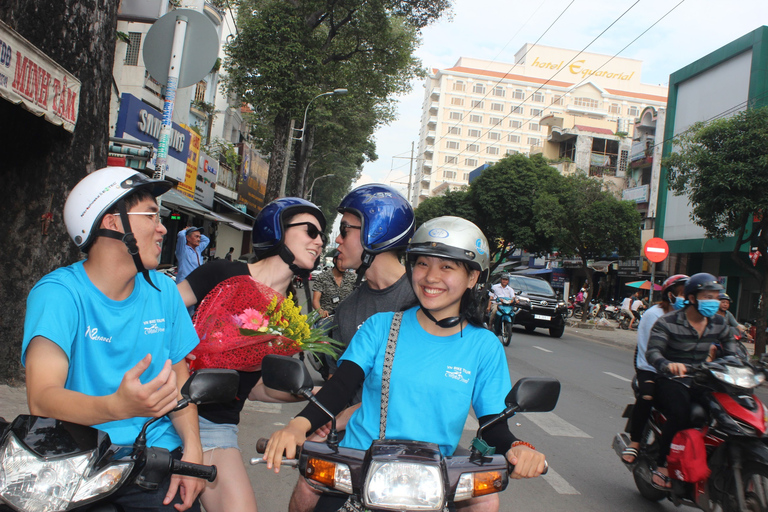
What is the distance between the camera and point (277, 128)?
21312 millimetres

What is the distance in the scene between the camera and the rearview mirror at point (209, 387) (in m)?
1.85

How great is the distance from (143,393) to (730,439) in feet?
11.8

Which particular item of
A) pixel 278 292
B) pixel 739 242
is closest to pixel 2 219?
pixel 278 292

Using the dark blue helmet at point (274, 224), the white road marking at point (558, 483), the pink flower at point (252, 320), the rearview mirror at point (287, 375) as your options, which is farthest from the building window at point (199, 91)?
the rearview mirror at point (287, 375)

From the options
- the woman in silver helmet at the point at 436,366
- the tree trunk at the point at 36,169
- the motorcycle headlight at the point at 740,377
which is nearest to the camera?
the woman in silver helmet at the point at 436,366

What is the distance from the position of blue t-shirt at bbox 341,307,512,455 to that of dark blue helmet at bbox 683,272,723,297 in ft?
9.72

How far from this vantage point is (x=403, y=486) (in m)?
1.69

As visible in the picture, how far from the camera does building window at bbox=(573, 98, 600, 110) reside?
89.2m

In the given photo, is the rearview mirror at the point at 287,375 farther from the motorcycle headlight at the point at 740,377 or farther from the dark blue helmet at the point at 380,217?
the motorcycle headlight at the point at 740,377

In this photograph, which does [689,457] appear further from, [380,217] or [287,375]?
[287,375]

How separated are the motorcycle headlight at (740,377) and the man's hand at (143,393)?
3.48 m

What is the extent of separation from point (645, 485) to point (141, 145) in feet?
30.7

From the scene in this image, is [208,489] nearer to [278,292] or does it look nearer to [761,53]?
[278,292]

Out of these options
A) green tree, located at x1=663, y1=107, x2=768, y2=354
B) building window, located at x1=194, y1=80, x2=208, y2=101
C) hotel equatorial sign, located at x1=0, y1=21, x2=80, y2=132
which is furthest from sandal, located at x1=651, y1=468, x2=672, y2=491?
building window, located at x1=194, y1=80, x2=208, y2=101
